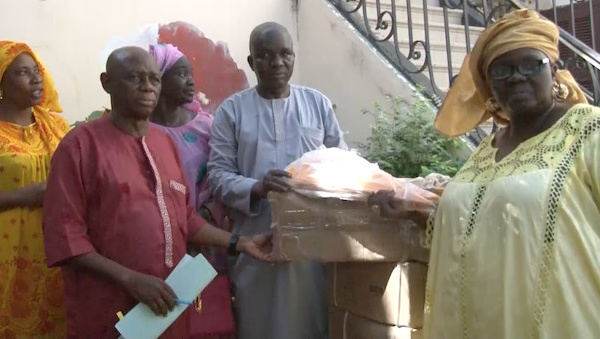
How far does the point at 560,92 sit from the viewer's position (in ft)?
6.99

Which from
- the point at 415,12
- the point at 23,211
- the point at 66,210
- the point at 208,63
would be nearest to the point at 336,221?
the point at 66,210

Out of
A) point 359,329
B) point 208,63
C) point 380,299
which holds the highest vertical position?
point 208,63

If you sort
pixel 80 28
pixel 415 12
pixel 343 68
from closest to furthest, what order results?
pixel 80 28 < pixel 343 68 < pixel 415 12

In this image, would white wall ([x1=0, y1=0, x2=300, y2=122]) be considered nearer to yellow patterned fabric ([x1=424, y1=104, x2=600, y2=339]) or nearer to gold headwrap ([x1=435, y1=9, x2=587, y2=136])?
gold headwrap ([x1=435, y1=9, x2=587, y2=136])

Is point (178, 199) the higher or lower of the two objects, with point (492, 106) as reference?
lower

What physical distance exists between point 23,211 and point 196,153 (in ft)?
2.61

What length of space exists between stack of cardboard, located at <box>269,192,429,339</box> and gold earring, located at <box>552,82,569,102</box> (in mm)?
771

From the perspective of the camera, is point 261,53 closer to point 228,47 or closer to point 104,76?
point 104,76

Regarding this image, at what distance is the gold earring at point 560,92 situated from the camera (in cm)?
212

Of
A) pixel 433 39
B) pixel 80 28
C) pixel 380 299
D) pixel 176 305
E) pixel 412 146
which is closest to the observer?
pixel 176 305

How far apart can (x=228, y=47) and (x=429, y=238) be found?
10.6 ft

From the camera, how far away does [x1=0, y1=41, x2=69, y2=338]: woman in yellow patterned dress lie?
2996mm

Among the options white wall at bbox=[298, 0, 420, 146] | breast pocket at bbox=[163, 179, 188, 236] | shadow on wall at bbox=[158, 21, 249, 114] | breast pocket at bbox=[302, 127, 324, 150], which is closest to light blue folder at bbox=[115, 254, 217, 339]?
breast pocket at bbox=[163, 179, 188, 236]

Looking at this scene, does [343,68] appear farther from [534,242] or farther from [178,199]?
[534,242]
